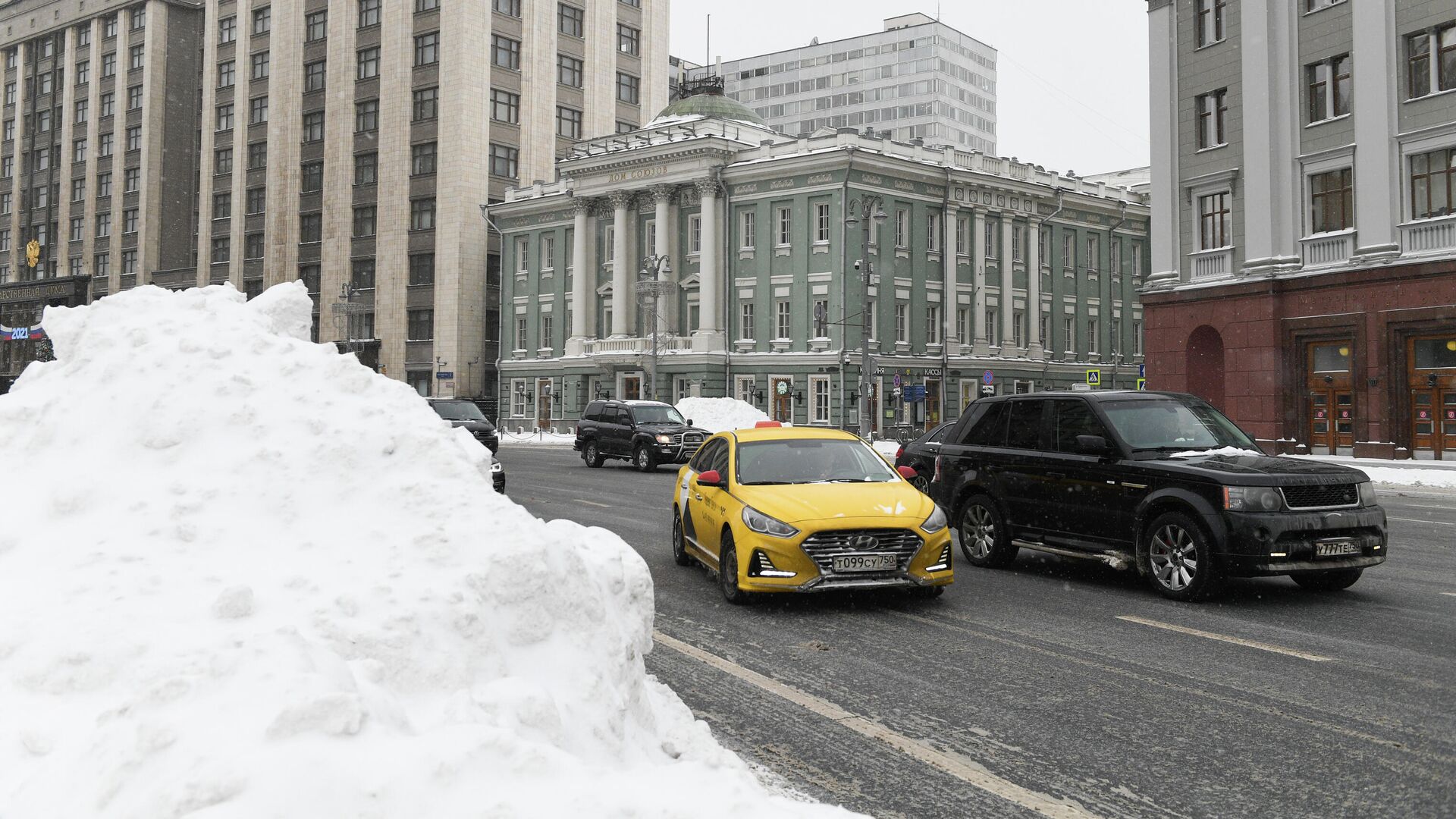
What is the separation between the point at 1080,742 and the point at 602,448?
84.6ft

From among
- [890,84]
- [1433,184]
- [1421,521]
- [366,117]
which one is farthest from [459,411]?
[890,84]

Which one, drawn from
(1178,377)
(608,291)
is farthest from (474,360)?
(1178,377)

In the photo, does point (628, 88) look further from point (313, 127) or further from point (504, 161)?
point (313, 127)

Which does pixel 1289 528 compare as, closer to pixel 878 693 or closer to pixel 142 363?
pixel 878 693

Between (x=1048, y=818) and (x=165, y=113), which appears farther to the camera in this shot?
(x=165, y=113)

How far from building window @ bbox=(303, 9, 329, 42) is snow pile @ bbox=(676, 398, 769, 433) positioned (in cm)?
4416

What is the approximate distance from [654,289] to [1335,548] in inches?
1558

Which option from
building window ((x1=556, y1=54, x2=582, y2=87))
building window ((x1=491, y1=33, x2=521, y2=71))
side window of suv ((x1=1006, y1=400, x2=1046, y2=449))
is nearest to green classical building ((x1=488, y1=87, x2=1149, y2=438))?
building window ((x1=491, y1=33, x2=521, y2=71))

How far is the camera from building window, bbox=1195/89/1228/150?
3391 centimetres

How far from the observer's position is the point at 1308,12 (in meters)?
31.5

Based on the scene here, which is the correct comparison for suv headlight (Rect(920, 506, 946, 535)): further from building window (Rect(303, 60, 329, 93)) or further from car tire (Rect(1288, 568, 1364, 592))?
building window (Rect(303, 60, 329, 93))

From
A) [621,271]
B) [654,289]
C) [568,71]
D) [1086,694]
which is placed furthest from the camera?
[568,71]

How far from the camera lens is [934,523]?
8930 mm

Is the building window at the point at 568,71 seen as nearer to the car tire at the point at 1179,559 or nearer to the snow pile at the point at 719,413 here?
the snow pile at the point at 719,413
